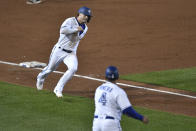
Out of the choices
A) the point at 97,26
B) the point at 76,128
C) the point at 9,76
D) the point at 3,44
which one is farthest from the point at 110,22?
the point at 76,128

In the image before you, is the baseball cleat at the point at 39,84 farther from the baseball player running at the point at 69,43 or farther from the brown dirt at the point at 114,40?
the brown dirt at the point at 114,40

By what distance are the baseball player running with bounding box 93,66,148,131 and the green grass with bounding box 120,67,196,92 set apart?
6697mm

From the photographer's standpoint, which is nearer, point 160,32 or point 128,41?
point 128,41

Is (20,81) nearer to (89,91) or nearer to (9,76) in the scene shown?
(9,76)

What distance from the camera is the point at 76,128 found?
9828mm

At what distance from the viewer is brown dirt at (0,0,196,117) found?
13859 millimetres

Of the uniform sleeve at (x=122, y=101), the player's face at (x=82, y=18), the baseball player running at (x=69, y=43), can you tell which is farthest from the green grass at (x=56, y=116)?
the uniform sleeve at (x=122, y=101)

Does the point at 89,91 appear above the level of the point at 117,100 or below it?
below

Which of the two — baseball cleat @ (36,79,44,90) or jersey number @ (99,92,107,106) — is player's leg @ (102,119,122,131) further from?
baseball cleat @ (36,79,44,90)

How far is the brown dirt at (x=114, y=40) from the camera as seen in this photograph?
1386 centimetres

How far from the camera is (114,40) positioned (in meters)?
19.8

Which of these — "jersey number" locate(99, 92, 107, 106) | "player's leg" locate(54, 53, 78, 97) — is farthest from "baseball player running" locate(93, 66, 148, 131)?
"player's leg" locate(54, 53, 78, 97)

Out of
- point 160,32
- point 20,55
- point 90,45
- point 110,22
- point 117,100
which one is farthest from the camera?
point 110,22

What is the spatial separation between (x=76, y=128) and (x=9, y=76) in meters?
5.28
